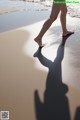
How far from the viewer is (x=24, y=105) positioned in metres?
3.85

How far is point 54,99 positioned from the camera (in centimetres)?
395

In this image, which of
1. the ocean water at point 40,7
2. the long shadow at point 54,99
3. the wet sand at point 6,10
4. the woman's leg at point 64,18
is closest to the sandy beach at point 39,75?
the long shadow at point 54,99

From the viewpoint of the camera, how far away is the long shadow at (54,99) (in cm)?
364

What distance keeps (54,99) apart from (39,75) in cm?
73

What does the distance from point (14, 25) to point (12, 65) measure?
2559 millimetres

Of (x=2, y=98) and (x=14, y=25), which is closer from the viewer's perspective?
(x=2, y=98)

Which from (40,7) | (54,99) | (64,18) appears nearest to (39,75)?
(54,99)

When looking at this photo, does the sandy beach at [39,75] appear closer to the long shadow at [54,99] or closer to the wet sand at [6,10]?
the long shadow at [54,99]

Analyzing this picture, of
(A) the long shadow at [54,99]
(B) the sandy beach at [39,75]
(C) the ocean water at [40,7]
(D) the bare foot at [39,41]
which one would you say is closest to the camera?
(A) the long shadow at [54,99]

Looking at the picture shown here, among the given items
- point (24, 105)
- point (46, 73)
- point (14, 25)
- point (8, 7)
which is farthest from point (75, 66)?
point (8, 7)

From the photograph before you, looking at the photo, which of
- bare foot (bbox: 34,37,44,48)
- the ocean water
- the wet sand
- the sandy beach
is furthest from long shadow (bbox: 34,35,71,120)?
the wet sand

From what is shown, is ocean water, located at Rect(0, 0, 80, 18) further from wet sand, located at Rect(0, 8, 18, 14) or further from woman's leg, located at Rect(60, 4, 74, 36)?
woman's leg, located at Rect(60, 4, 74, 36)

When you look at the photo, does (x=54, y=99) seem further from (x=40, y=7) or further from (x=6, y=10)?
(x=40, y=7)

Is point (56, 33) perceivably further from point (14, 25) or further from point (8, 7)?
point (8, 7)
